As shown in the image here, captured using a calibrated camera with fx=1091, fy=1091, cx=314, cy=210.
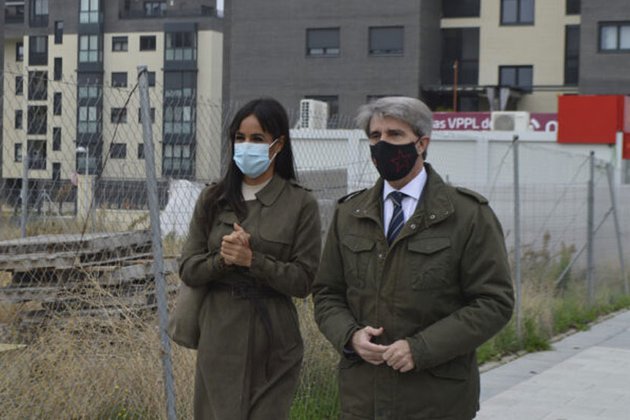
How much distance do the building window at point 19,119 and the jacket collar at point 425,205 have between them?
2.41 metres

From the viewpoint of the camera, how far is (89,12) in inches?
2943

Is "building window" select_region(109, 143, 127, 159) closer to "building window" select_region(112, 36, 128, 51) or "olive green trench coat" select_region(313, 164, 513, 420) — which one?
"olive green trench coat" select_region(313, 164, 513, 420)

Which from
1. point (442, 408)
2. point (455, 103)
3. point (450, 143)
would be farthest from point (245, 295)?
point (455, 103)

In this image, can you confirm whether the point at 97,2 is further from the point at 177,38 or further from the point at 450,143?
the point at 450,143

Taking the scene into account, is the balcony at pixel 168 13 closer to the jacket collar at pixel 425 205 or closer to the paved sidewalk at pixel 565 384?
the paved sidewalk at pixel 565 384

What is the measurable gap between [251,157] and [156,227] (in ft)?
3.92

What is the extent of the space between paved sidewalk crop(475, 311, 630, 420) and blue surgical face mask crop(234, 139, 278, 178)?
4001 millimetres

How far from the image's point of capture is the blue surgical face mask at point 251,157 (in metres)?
4.75

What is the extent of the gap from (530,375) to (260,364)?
18.3ft

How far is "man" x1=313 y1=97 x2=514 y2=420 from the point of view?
402cm

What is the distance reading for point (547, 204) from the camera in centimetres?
1375

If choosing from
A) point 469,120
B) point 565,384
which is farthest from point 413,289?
point 469,120

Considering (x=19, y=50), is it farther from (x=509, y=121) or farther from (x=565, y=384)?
(x=565, y=384)

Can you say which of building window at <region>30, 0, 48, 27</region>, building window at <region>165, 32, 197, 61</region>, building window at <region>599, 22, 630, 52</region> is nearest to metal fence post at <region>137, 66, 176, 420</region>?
building window at <region>599, 22, 630, 52</region>
